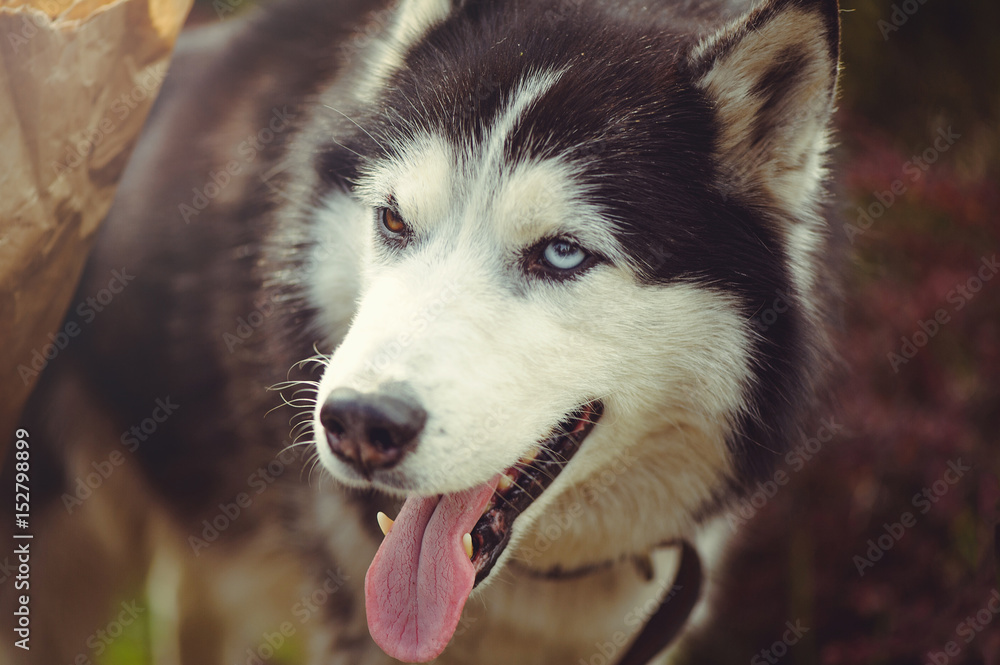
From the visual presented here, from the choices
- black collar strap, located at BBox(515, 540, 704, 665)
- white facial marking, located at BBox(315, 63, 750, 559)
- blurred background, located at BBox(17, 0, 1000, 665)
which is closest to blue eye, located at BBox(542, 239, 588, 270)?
white facial marking, located at BBox(315, 63, 750, 559)

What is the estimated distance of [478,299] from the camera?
133 cm

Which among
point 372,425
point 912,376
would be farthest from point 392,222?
point 912,376

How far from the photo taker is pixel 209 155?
213 centimetres

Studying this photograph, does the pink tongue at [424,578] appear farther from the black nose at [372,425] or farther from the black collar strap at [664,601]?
the black collar strap at [664,601]

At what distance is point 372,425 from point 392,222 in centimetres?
48

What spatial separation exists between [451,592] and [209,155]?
1429mm

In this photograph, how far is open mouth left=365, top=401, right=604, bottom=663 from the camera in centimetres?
137

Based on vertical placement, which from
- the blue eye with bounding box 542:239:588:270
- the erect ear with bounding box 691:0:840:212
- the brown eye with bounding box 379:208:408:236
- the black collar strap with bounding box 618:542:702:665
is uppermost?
the erect ear with bounding box 691:0:840:212

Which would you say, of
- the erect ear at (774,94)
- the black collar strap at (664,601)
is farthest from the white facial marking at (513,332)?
the black collar strap at (664,601)

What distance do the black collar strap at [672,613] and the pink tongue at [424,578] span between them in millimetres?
673

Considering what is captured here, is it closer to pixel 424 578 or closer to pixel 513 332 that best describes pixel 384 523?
pixel 424 578

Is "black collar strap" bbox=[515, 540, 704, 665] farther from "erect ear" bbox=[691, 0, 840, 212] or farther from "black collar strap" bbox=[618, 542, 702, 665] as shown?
"erect ear" bbox=[691, 0, 840, 212]

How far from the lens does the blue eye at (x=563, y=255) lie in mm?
1377

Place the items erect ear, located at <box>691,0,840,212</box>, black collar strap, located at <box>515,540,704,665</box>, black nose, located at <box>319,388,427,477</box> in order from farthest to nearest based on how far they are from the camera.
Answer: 1. black collar strap, located at <box>515,540,704,665</box>
2. erect ear, located at <box>691,0,840,212</box>
3. black nose, located at <box>319,388,427,477</box>
